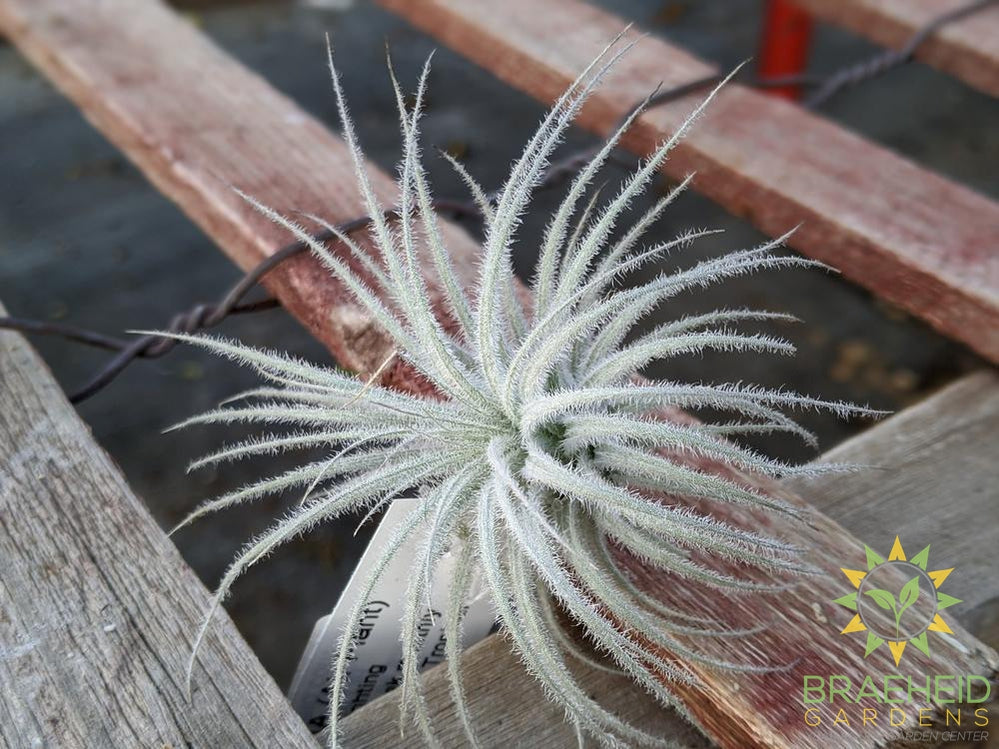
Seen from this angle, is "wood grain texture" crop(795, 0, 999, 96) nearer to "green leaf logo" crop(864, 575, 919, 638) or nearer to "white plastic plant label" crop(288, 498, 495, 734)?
"green leaf logo" crop(864, 575, 919, 638)

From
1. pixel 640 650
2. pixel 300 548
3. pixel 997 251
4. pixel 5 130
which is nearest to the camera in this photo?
pixel 640 650

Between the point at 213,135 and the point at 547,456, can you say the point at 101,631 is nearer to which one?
the point at 547,456

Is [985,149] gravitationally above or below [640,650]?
below

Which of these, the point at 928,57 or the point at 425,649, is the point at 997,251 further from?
the point at 425,649

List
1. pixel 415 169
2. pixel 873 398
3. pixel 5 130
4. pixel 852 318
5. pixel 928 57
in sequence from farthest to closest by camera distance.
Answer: pixel 5 130 → pixel 852 318 → pixel 873 398 → pixel 928 57 → pixel 415 169

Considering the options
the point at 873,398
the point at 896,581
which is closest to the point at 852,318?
the point at 873,398

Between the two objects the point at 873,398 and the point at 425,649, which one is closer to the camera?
the point at 425,649

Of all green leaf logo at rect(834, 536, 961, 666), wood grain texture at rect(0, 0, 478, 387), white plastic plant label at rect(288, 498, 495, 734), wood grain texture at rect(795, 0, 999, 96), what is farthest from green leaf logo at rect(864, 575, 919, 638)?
wood grain texture at rect(795, 0, 999, 96)

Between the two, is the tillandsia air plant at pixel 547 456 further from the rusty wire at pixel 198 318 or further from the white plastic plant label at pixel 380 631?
the rusty wire at pixel 198 318
